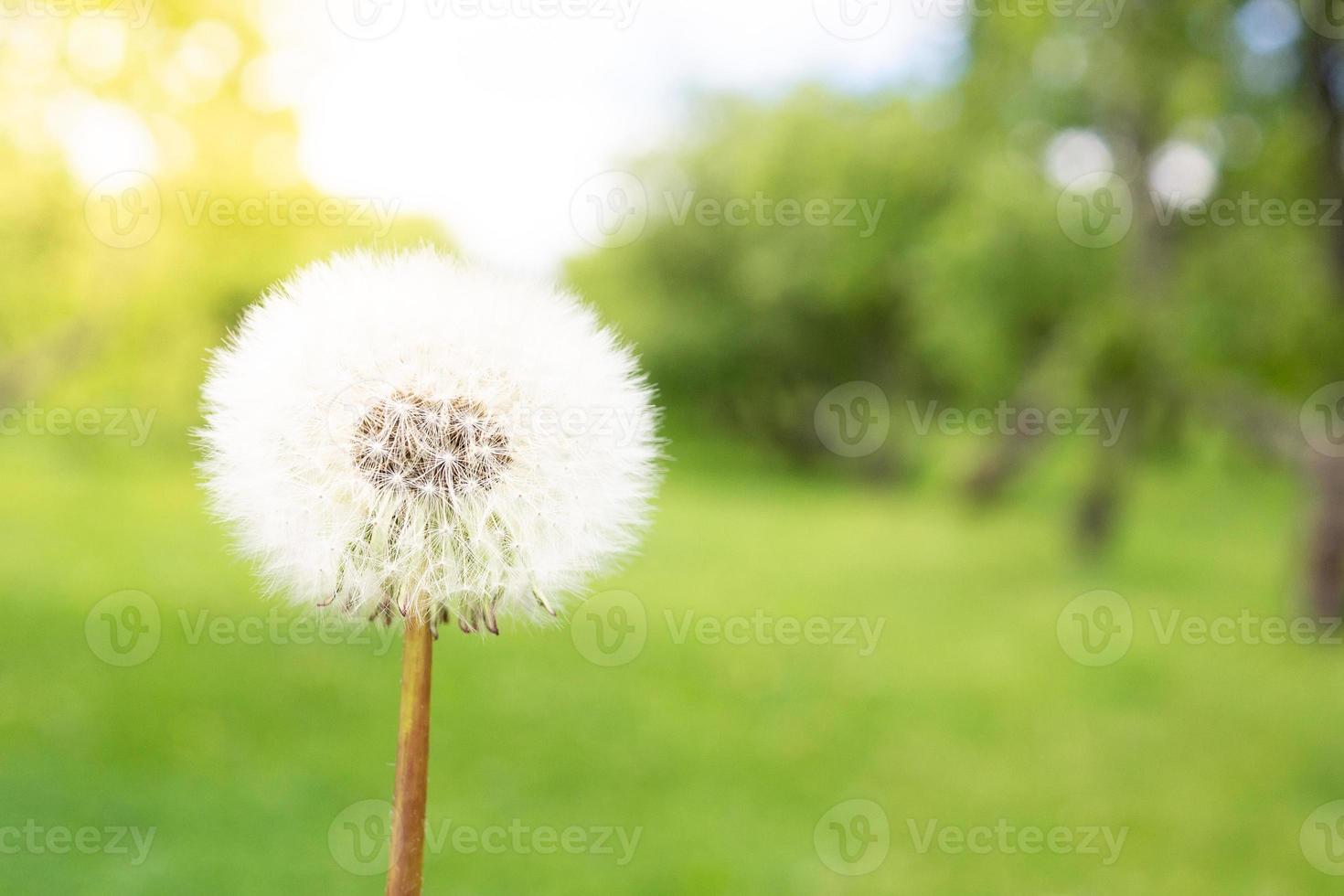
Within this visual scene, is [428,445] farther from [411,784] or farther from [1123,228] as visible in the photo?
[1123,228]

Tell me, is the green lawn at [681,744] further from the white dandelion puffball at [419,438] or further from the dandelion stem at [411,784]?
the dandelion stem at [411,784]

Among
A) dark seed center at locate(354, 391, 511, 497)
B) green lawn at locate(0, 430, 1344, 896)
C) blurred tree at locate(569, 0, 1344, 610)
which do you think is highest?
blurred tree at locate(569, 0, 1344, 610)

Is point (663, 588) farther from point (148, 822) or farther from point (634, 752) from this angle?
point (148, 822)

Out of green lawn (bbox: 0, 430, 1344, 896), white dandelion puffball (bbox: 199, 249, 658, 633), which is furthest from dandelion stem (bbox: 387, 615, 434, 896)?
green lawn (bbox: 0, 430, 1344, 896)


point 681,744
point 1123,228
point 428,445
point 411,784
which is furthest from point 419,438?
point 1123,228

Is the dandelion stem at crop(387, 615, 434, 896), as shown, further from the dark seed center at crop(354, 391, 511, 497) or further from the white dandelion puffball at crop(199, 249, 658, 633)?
the dark seed center at crop(354, 391, 511, 497)

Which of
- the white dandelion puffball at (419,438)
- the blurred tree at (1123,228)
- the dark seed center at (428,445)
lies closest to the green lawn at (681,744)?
the blurred tree at (1123,228)
